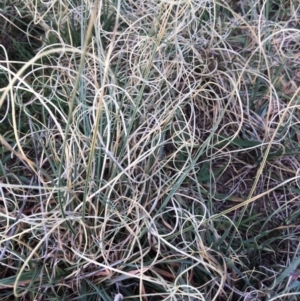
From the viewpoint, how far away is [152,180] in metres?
0.74

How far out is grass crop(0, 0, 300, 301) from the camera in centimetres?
68

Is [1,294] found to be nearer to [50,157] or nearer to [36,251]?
[36,251]

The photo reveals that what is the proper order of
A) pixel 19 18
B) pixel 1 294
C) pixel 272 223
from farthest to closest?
pixel 19 18
pixel 272 223
pixel 1 294

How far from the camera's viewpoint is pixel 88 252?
0.69 metres

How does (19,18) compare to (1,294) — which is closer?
(1,294)

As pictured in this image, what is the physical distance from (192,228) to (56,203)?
0.69 ft

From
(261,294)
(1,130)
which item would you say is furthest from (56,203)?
(261,294)

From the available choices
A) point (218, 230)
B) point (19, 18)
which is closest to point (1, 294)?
point (218, 230)

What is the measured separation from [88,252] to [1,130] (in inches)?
11.1

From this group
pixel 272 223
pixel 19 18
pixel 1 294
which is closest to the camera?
pixel 1 294

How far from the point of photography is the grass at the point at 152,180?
0.68m

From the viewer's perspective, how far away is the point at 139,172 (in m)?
0.77

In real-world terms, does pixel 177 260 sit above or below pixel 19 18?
Answer: below

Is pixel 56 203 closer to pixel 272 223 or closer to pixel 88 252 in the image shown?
pixel 88 252
